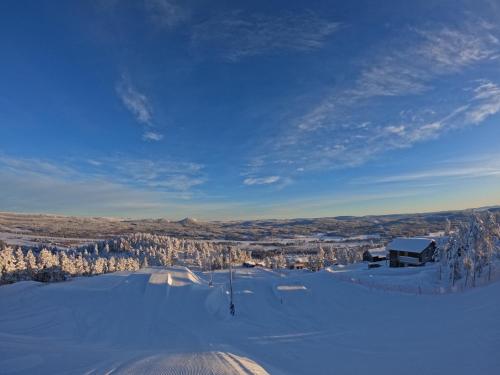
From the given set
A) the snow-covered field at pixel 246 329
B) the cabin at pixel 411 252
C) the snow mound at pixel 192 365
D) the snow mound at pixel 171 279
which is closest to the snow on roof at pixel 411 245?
the cabin at pixel 411 252

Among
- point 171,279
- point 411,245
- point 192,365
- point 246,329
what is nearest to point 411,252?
point 411,245

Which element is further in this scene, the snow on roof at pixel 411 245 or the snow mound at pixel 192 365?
the snow on roof at pixel 411 245

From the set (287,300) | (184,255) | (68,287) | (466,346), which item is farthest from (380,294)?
(184,255)

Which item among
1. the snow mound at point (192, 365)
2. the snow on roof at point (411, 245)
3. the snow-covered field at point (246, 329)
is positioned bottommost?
the snow-covered field at point (246, 329)

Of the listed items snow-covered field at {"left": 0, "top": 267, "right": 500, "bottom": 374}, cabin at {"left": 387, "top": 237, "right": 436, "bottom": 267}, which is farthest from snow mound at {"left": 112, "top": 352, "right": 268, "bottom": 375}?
cabin at {"left": 387, "top": 237, "right": 436, "bottom": 267}

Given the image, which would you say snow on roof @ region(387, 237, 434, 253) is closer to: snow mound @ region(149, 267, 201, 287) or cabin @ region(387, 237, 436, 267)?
cabin @ region(387, 237, 436, 267)

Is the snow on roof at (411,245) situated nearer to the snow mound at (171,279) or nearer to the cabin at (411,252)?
the cabin at (411,252)

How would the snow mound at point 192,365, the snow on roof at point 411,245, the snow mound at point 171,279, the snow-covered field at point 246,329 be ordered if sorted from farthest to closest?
the snow on roof at point 411,245
the snow mound at point 171,279
the snow-covered field at point 246,329
the snow mound at point 192,365
